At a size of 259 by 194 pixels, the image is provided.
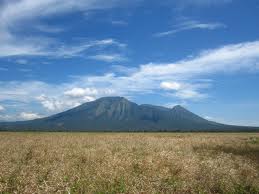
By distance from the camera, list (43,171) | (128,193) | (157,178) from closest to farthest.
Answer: (128,193)
(157,178)
(43,171)

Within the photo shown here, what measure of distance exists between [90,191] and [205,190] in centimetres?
336

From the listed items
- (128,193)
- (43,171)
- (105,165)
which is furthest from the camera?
(105,165)

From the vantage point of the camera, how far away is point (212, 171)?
12.9 metres

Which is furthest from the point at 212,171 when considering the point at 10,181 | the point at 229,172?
the point at 10,181

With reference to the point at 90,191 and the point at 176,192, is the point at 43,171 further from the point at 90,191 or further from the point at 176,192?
the point at 176,192

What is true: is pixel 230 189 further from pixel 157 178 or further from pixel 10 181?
pixel 10 181

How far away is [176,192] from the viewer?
10.2 metres

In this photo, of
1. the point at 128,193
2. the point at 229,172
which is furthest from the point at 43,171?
the point at 229,172

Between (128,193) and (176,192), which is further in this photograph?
(176,192)

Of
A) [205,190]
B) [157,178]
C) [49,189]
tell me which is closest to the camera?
[49,189]

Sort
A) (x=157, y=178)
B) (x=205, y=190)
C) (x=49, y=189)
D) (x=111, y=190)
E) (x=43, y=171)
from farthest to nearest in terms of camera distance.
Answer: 1. (x=43, y=171)
2. (x=157, y=178)
3. (x=205, y=190)
4. (x=111, y=190)
5. (x=49, y=189)

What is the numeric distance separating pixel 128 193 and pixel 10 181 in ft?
12.8

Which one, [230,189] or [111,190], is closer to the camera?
[111,190]

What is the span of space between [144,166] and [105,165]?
1.43m
